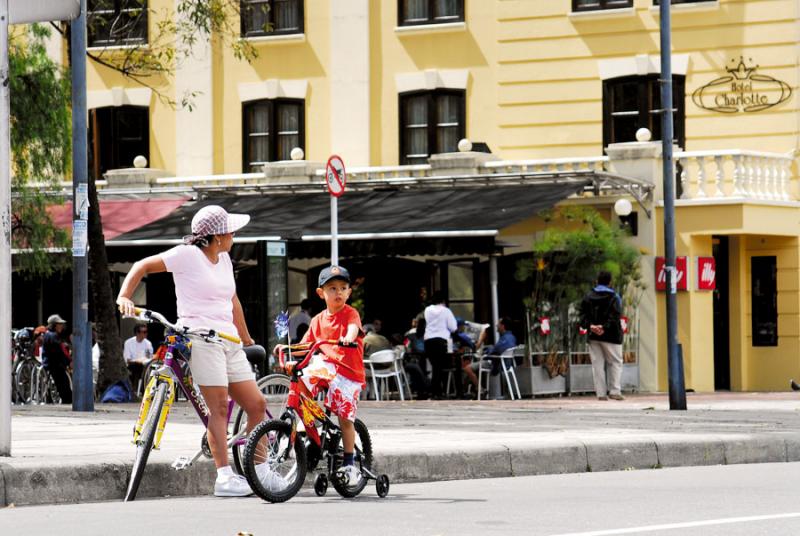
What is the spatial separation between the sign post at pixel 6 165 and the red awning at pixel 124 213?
16.2 metres

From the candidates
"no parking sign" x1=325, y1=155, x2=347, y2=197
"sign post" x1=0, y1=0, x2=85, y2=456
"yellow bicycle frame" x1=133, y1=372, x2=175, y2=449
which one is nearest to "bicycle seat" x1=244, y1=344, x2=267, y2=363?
"yellow bicycle frame" x1=133, y1=372, x2=175, y2=449

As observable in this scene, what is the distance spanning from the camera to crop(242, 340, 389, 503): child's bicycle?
10984mm

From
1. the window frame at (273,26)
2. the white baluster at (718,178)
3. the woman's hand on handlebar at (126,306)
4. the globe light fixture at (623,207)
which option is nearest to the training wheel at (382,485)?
the woman's hand on handlebar at (126,306)

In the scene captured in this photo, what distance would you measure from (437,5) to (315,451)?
20.9 m

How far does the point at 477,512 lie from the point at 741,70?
66.2ft

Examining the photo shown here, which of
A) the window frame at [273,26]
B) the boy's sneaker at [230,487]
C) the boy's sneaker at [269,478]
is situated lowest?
the boy's sneaker at [230,487]

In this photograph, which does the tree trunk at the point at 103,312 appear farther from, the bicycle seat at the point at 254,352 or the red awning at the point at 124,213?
the bicycle seat at the point at 254,352

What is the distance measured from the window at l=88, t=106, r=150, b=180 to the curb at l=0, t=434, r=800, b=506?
765 inches

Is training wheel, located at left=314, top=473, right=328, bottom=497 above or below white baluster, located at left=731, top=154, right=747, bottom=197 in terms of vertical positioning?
below

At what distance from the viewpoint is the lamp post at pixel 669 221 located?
2120 centimetres

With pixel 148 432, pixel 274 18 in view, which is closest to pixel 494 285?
pixel 274 18

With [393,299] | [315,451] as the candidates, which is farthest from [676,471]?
[393,299]

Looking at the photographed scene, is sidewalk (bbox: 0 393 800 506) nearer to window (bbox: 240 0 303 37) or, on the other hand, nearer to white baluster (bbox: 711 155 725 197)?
white baluster (bbox: 711 155 725 197)

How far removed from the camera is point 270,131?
3241 cm
